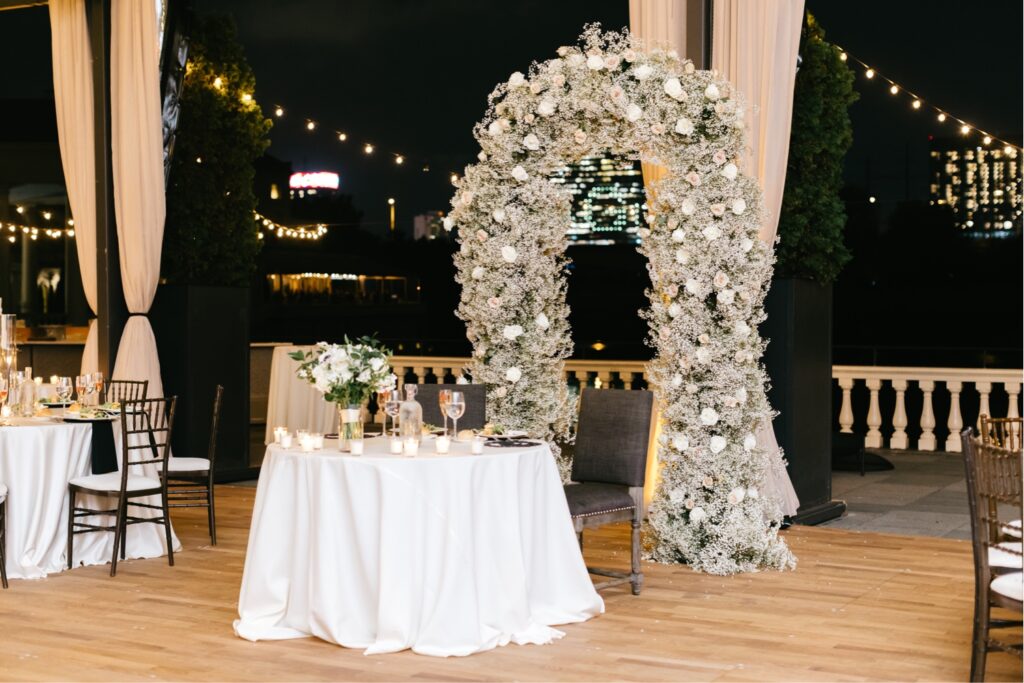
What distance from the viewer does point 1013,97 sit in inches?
571

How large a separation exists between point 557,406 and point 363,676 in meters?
2.86

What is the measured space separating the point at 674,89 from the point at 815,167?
5.97 ft

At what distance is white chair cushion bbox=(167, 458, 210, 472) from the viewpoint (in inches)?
266

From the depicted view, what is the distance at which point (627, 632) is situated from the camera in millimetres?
4820

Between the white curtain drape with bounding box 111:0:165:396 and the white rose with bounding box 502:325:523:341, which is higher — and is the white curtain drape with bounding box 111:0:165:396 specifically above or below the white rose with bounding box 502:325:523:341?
above

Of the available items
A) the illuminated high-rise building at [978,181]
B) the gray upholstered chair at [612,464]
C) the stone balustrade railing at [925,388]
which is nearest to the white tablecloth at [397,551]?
the gray upholstered chair at [612,464]

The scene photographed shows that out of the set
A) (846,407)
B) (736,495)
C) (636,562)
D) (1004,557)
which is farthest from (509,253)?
(846,407)

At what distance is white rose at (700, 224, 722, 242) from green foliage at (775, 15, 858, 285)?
4.85ft

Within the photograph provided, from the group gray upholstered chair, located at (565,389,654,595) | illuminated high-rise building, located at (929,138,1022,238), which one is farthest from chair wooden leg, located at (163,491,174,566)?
illuminated high-rise building, located at (929,138,1022,238)

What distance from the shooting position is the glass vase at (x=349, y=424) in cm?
485

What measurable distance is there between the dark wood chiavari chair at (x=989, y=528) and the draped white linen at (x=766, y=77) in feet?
9.08

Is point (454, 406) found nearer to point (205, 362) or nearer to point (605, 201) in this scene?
point (205, 362)

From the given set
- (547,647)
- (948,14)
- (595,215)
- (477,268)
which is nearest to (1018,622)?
(547,647)

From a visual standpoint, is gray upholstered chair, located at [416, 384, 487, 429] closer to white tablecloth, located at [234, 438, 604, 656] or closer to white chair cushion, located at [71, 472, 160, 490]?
white tablecloth, located at [234, 438, 604, 656]
